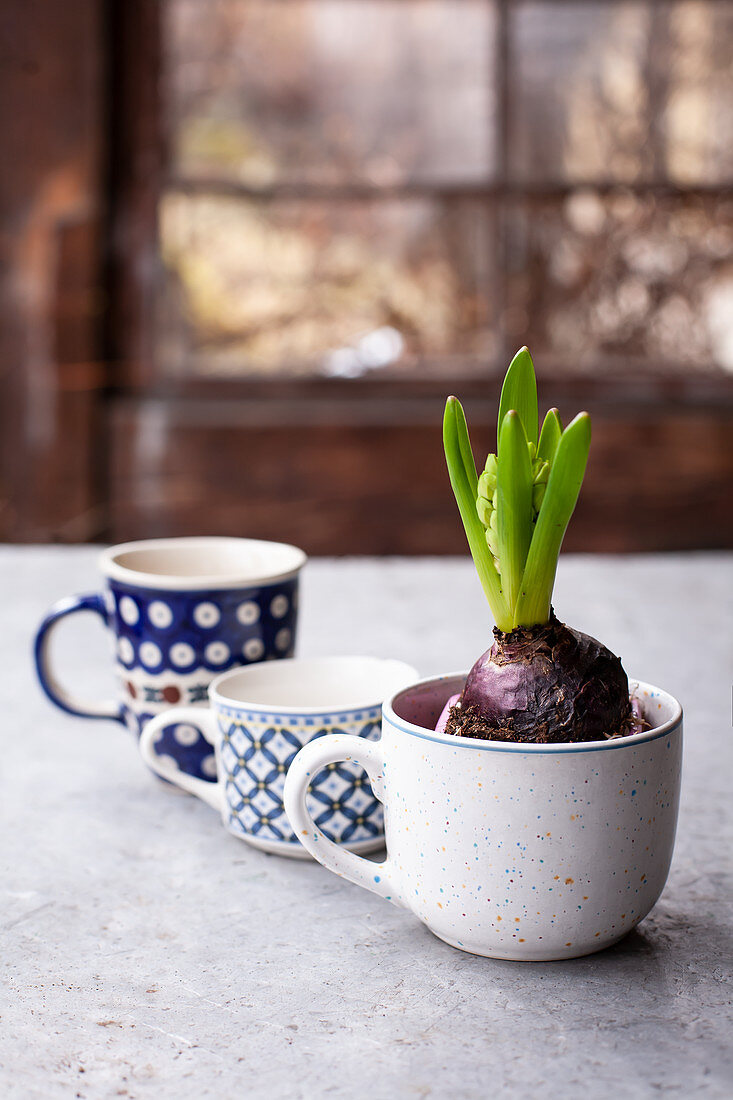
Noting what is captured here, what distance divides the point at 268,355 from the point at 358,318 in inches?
7.0

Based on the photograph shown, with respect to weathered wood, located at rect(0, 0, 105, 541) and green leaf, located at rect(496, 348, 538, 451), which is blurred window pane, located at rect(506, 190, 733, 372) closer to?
weathered wood, located at rect(0, 0, 105, 541)

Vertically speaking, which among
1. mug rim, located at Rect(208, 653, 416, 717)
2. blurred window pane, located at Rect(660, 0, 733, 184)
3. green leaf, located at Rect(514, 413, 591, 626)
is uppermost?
blurred window pane, located at Rect(660, 0, 733, 184)

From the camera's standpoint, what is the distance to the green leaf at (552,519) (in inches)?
14.4

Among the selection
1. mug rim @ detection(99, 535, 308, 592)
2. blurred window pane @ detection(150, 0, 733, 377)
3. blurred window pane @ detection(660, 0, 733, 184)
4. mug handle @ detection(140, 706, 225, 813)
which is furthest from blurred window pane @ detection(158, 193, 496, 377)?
mug handle @ detection(140, 706, 225, 813)

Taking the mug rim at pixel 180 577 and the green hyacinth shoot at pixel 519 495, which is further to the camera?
the mug rim at pixel 180 577

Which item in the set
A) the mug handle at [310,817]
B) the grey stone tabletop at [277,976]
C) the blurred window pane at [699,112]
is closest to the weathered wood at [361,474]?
the blurred window pane at [699,112]

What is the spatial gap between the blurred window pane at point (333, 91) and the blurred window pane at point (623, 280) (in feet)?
0.58

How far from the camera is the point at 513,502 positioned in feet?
1.26

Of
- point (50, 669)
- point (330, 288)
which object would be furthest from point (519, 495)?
point (330, 288)

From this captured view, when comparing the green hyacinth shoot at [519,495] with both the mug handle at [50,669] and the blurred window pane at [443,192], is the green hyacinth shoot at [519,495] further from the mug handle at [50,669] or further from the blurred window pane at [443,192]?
the blurred window pane at [443,192]

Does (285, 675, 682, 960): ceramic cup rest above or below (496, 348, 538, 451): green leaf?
below

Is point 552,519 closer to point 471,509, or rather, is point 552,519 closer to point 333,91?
point 471,509

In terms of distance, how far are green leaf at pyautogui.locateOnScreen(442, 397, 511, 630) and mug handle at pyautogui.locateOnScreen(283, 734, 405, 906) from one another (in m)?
0.07

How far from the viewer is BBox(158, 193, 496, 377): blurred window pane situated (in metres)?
2.08
